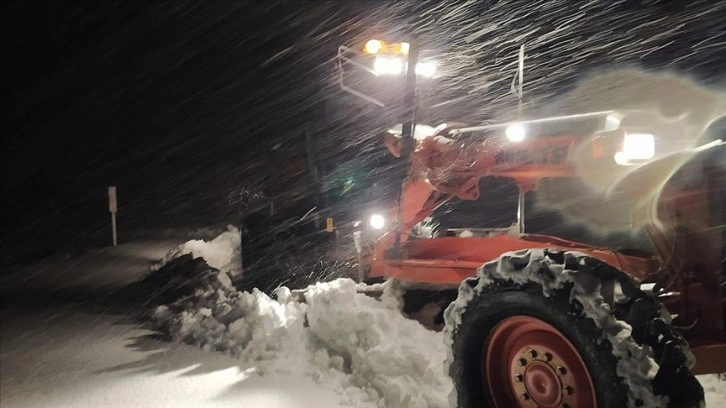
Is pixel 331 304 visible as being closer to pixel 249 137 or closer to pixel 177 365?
pixel 177 365

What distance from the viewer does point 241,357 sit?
5.62 meters

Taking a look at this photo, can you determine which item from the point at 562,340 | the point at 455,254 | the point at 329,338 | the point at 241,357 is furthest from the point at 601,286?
the point at 241,357

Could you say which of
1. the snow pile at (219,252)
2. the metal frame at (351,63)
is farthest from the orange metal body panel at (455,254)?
the snow pile at (219,252)

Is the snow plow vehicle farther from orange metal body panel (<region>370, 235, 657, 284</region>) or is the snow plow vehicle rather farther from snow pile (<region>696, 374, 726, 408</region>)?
snow pile (<region>696, 374, 726, 408</region>)

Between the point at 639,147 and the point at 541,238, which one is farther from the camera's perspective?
the point at 541,238

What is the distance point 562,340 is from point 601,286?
0.41 metres

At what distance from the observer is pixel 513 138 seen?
15.3ft

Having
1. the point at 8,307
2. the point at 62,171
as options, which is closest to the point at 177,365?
the point at 8,307

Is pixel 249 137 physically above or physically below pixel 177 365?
above

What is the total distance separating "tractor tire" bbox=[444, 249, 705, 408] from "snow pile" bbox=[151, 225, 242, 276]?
718cm

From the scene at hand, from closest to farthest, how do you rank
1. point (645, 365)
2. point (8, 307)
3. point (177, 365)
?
point (645, 365)
point (177, 365)
point (8, 307)

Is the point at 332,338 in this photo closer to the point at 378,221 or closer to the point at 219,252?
the point at 378,221

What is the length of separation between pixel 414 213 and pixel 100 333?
13.0ft

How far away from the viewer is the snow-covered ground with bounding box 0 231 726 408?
4.60 metres
